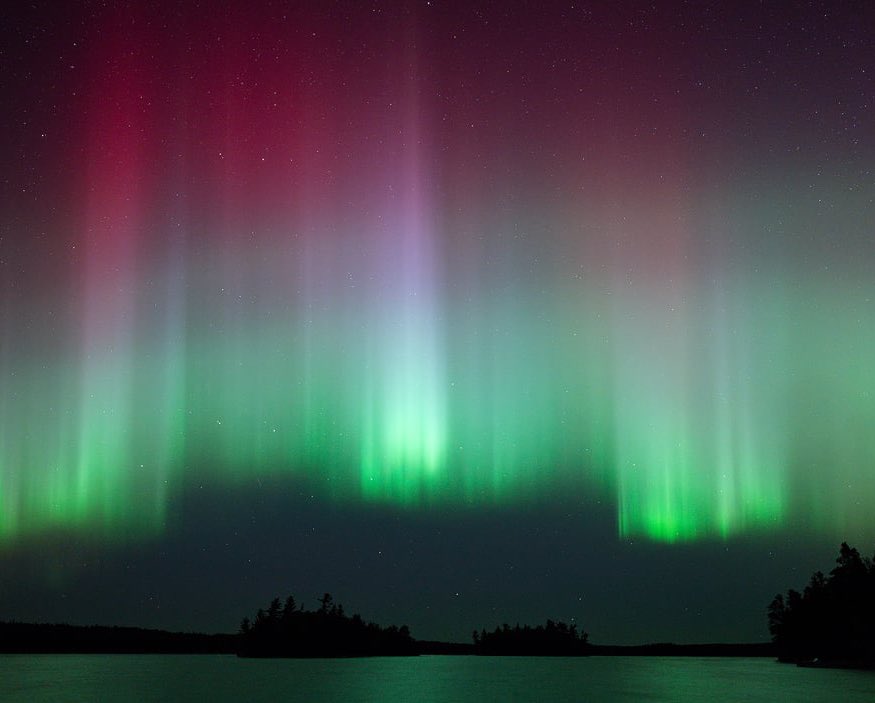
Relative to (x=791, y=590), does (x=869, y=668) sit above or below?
below

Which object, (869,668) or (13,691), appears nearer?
(13,691)

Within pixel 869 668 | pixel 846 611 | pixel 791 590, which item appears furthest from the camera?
pixel 791 590

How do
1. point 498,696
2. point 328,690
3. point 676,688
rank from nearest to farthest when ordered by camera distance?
point 498,696 < point 328,690 < point 676,688

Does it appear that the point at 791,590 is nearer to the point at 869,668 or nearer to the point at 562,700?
the point at 869,668

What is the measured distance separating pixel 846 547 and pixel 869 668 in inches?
1036

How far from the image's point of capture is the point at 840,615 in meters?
162

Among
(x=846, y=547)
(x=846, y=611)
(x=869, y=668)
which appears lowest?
(x=869, y=668)

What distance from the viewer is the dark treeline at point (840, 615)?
158 m

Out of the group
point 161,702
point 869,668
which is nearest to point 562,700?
point 161,702

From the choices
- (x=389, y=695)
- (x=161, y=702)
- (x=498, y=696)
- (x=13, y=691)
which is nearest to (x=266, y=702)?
(x=161, y=702)

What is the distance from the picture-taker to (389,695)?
368 ft

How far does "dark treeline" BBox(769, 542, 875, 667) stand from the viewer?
158 metres

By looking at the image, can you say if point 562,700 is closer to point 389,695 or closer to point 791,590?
point 389,695

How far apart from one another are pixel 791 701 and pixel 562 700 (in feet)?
80.8
